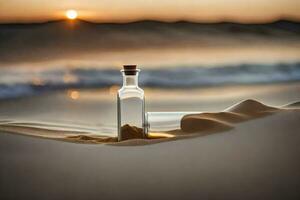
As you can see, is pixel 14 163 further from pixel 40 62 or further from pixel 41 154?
pixel 40 62

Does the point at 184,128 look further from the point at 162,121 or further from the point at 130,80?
the point at 130,80

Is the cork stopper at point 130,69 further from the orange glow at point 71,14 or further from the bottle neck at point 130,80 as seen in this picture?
the orange glow at point 71,14

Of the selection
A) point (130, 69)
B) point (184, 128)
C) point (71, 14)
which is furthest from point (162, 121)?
point (71, 14)

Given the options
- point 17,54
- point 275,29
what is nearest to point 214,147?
point 275,29

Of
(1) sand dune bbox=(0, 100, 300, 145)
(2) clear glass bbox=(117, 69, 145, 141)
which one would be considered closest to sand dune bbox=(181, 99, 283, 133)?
(1) sand dune bbox=(0, 100, 300, 145)

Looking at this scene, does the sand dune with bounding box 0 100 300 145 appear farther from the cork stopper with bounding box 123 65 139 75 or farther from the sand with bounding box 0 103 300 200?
the cork stopper with bounding box 123 65 139 75

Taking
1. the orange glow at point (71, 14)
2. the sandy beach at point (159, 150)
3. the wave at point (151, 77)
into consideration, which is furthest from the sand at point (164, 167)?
the orange glow at point (71, 14)
